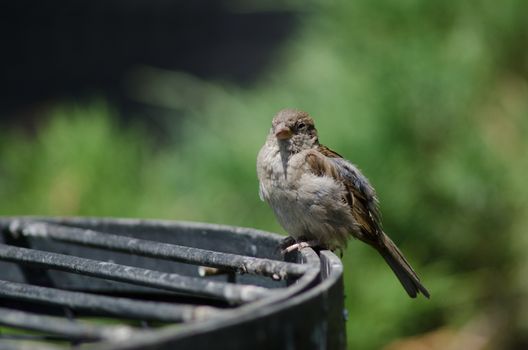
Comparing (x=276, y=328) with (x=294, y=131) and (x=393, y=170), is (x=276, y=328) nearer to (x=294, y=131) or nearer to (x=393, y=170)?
(x=294, y=131)

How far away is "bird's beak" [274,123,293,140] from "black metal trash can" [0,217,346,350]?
94 cm

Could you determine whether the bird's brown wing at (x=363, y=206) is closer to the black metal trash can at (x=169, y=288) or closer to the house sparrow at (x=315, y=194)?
the house sparrow at (x=315, y=194)

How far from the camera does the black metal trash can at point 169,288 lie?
1.23 metres

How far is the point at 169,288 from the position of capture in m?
1.53

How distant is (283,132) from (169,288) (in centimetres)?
151

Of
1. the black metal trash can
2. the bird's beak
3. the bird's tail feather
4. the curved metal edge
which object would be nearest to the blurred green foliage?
the bird's tail feather

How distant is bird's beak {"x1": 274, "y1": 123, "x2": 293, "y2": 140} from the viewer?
117 inches

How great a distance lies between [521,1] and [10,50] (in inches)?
197

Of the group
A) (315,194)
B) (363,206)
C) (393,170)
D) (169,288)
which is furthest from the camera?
(393,170)

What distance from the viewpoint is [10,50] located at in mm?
8320

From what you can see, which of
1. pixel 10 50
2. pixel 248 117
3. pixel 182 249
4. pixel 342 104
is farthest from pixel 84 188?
pixel 10 50

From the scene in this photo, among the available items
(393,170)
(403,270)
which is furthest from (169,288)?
(393,170)

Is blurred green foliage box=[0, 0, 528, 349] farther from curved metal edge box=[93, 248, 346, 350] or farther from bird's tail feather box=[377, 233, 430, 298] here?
curved metal edge box=[93, 248, 346, 350]

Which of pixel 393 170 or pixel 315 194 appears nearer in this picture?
pixel 315 194
